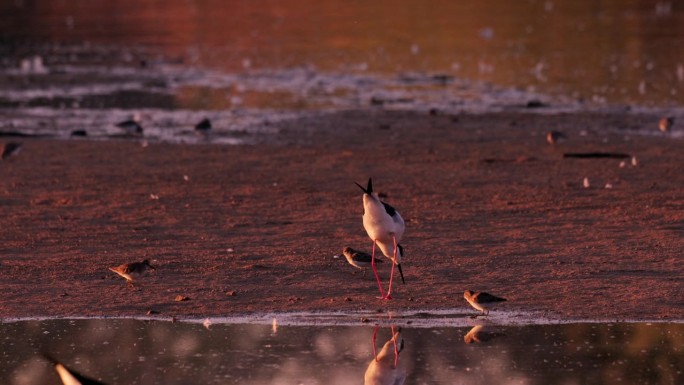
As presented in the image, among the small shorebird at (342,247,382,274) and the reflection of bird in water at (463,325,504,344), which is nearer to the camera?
the reflection of bird in water at (463,325,504,344)

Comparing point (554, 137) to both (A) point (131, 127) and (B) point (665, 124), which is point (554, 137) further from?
(A) point (131, 127)

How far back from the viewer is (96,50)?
3438 centimetres

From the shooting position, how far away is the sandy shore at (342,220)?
9.78 metres

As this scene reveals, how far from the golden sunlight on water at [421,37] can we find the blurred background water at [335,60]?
0.06 m

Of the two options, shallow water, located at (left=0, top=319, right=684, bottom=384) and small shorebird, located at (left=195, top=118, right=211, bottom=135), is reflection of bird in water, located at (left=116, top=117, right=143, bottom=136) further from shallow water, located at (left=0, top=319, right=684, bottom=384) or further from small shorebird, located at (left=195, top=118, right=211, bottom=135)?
shallow water, located at (left=0, top=319, right=684, bottom=384)

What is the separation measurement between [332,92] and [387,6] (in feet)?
88.3

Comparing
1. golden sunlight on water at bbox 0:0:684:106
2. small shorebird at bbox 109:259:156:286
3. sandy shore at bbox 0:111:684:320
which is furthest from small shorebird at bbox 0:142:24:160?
golden sunlight on water at bbox 0:0:684:106

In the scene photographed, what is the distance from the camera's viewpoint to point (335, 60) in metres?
30.8

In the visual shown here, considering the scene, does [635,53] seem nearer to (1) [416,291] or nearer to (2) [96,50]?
(2) [96,50]

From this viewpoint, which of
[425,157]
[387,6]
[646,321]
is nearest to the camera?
[646,321]

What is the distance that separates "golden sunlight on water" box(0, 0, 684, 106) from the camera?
26.4 metres

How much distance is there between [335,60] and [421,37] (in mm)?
6294

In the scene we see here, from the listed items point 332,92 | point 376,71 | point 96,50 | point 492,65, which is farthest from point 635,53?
point 96,50

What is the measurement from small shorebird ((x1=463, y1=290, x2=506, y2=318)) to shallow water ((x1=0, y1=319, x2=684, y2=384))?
161 millimetres
